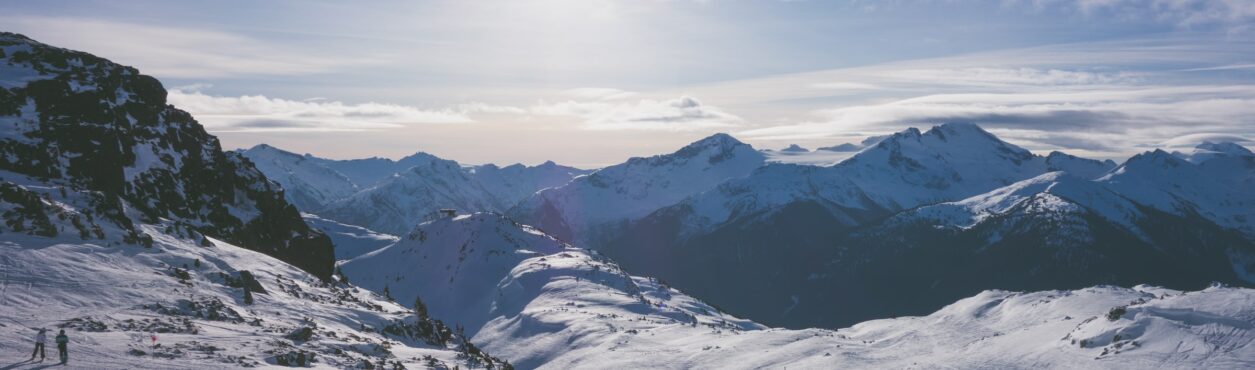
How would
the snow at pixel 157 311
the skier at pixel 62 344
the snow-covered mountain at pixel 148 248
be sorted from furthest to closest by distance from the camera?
the snow-covered mountain at pixel 148 248
the snow at pixel 157 311
the skier at pixel 62 344

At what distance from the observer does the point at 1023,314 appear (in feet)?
390

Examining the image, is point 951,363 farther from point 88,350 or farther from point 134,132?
point 134,132

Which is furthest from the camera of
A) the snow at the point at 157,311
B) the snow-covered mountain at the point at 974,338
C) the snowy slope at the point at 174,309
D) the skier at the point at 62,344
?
the snow-covered mountain at the point at 974,338

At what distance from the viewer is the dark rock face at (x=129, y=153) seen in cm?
9106

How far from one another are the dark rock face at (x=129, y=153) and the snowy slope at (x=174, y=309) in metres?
7.86

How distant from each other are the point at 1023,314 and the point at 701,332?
67.5 m

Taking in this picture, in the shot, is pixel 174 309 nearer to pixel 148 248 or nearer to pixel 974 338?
pixel 148 248

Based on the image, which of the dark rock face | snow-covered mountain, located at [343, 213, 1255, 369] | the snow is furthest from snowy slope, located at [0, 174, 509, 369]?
snow-covered mountain, located at [343, 213, 1255, 369]

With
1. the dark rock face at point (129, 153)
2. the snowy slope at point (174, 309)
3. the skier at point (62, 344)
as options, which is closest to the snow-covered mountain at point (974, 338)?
the dark rock face at point (129, 153)

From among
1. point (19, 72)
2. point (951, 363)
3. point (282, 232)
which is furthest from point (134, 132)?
point (951, 363)

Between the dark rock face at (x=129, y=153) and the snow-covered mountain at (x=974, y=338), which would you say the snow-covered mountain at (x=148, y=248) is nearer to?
the dark rock face at (x=129, y=153)

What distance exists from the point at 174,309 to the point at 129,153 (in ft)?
167

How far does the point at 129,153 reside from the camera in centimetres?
10106

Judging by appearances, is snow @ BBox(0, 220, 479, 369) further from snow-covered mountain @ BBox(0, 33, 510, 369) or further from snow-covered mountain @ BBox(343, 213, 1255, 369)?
snow-covered mountain @ BBox(343, 213, 1255, 369)
